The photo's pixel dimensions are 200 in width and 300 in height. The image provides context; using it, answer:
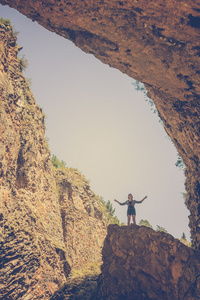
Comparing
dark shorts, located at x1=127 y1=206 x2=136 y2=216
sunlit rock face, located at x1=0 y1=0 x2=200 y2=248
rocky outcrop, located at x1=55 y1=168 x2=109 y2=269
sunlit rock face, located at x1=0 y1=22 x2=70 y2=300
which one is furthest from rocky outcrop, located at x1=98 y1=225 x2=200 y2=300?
sunlit rock face, located at x1=0 y1=0 x2=200 y2=248

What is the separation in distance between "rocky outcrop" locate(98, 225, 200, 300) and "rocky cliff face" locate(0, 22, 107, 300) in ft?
11.3

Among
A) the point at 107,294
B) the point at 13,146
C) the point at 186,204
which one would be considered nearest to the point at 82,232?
the point at 107,294

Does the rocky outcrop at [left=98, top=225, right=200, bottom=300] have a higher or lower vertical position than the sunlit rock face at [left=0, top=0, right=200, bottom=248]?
lower

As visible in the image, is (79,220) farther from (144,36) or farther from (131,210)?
(144,36)

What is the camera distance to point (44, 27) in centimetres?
1170

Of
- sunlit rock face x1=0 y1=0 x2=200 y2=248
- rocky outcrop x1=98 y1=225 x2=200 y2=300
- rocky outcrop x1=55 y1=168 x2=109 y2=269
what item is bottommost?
rocky outcrop x1=98 y1=225 x2=200 y2=300

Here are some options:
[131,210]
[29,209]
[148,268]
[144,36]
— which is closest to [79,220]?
[131,210]

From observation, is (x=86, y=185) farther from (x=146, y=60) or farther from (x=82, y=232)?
(x=146, y=60)

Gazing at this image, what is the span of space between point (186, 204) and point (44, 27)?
13.7 meters

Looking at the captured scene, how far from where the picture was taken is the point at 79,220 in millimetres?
21656

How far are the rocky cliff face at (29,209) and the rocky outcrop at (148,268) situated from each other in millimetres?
3431

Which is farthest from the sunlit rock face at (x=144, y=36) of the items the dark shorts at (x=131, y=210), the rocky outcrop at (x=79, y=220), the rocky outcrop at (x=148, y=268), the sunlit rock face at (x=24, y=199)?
the rocky outcrop at (x=79, y=220)

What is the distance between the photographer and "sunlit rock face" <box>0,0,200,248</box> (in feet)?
30.1

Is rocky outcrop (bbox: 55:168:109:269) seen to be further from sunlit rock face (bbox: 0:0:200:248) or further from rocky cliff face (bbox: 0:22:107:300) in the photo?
sunlit rock face (bbox: 0:0:200:248)
